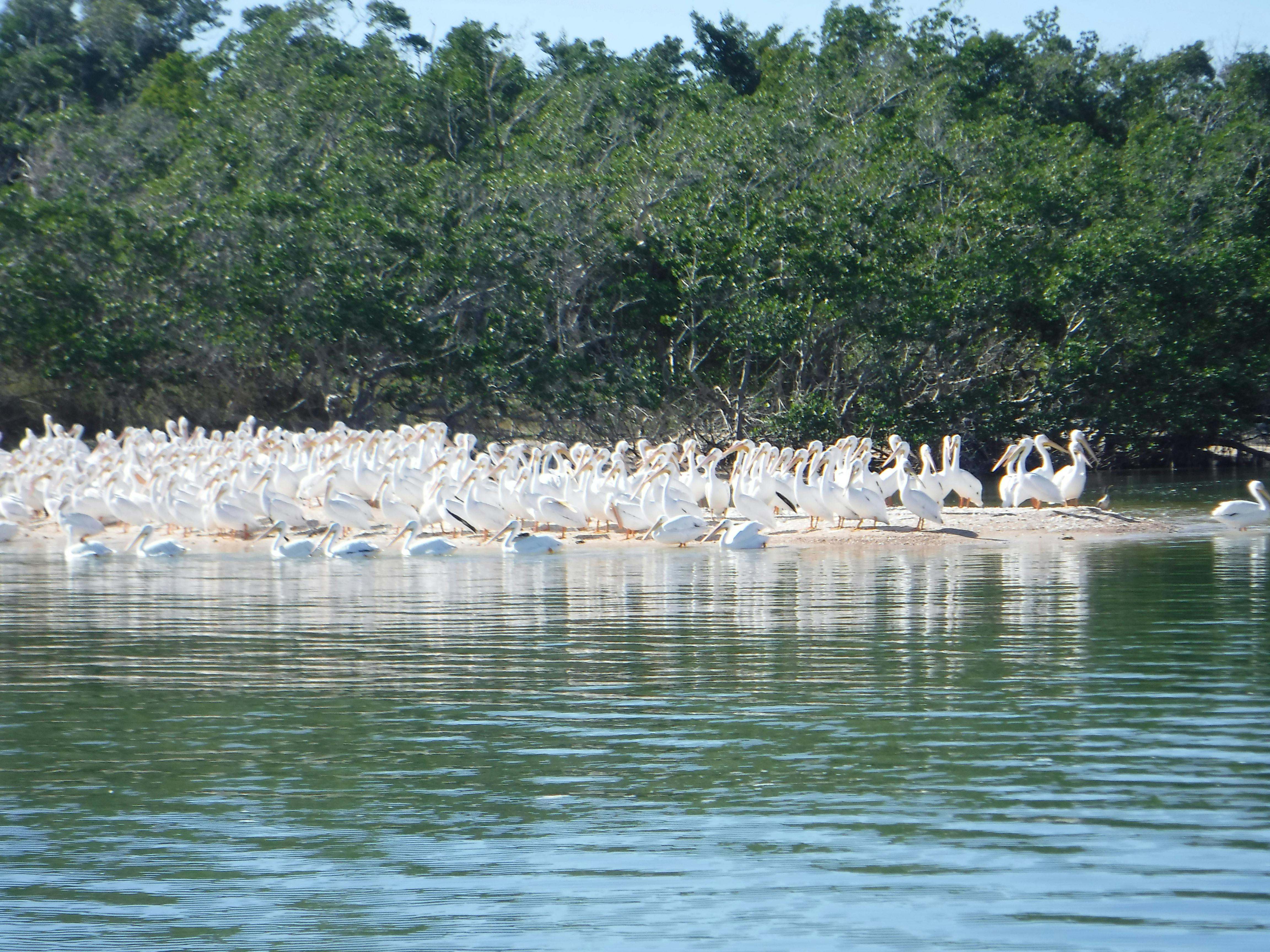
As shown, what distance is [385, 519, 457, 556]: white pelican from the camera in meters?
16.1

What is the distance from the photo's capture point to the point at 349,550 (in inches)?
631

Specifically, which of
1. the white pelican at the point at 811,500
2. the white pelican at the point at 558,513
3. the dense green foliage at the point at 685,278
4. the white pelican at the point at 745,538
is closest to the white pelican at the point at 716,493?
the white pelican at the point at 811,500


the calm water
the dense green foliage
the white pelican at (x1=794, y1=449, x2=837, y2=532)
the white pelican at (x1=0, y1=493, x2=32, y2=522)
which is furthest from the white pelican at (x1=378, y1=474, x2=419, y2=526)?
the dense green foliage

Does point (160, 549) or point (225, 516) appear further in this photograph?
point (225, 516)

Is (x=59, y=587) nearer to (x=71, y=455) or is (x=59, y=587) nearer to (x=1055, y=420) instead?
(x=71, y=455)

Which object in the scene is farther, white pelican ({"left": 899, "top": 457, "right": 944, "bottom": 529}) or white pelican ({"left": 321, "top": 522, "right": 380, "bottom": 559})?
white pelican ({"left": 899, "top": 457, "right": 944, "bottom": 529})

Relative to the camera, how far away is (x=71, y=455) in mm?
21625

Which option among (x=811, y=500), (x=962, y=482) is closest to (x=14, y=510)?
(x=811, y=500)

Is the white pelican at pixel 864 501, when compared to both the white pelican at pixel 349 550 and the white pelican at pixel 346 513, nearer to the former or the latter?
the white pelican at pixel 349 550

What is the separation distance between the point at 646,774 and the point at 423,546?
31.2ft

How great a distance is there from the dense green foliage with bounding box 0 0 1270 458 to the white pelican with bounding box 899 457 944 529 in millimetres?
9527

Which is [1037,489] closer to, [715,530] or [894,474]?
[894,474]

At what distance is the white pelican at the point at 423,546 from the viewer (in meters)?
16.1

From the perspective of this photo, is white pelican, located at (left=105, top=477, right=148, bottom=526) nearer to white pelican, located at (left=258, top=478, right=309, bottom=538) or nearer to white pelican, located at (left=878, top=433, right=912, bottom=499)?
white pelican, located at (left=258, top=478, right=309, bottom=538)
